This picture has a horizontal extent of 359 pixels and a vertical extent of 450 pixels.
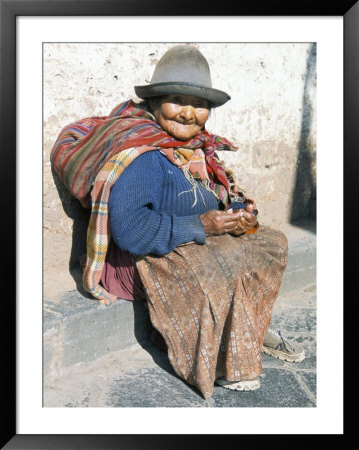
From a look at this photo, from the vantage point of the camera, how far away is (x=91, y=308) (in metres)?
3.23

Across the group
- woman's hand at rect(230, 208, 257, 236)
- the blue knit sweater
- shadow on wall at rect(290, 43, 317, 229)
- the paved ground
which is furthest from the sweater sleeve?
shadow on wall at rect(290, 43, 317, 229)

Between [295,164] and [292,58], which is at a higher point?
[292,58]

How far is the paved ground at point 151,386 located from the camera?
10.0ft

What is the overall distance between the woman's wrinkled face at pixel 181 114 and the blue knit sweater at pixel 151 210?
164 mm

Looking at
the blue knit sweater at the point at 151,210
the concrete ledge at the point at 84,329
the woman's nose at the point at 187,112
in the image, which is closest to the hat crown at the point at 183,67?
the woman's nose at the point at 187,112

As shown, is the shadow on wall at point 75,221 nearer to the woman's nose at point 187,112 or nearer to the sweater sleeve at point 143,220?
the sweater sleeve at point 143,220

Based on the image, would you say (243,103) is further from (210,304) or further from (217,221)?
(210,304)

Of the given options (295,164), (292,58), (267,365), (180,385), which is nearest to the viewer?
(180,385)

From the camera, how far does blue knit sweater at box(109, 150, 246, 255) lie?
293 centimetres

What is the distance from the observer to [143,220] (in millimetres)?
2955
